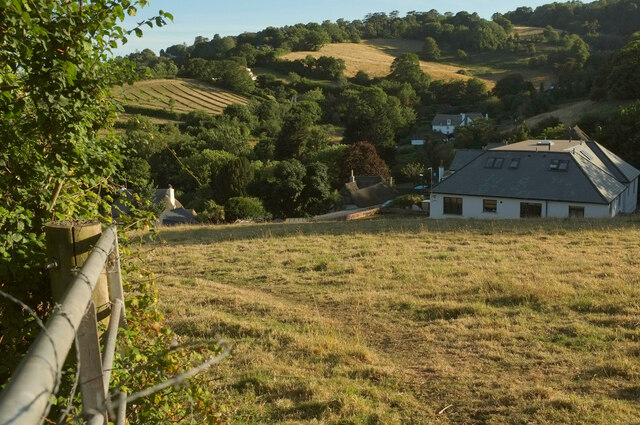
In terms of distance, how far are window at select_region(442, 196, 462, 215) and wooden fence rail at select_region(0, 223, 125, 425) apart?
34260mm

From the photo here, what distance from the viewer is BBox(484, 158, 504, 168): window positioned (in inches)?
1426

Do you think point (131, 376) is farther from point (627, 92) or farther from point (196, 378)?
point (627, 92)

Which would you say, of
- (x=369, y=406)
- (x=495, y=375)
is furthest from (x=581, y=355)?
(x=369, y=406)

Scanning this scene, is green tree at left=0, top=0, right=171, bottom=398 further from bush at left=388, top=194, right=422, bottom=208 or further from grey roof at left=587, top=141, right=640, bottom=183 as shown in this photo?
bush at left=388, top=194, right=422, bottom=208

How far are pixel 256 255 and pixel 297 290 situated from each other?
4610 mm

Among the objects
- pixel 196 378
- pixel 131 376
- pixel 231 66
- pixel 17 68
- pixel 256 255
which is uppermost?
pixel 231 66

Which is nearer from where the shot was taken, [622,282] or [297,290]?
[622,282]

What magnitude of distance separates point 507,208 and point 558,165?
13.4 feet

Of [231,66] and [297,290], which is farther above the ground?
[231,66]

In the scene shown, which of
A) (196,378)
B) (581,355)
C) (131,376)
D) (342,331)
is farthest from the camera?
(342,331)

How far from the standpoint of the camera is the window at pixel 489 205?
34812 mm

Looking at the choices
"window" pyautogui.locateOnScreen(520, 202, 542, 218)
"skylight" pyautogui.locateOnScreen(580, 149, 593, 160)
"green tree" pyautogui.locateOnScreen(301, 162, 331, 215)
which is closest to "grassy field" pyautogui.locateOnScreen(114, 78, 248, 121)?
"green tree" pyautogui.locateOnScreen(301, 162, 331, 215)

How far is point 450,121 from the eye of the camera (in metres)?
85.8

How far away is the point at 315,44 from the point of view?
132 metres
